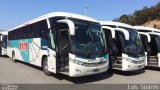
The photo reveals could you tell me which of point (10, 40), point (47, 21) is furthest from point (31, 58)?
point (10, 40)

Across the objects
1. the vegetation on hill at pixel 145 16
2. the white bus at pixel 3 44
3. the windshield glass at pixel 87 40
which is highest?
the vegetation on hill at pixel 145 16

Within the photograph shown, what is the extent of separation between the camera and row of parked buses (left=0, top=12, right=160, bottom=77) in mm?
10906

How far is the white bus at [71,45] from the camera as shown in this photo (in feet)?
35.3

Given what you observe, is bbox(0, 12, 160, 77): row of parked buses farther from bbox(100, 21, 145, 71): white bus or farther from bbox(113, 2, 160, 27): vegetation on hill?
bbox(113, 2, 160, 27): vegetation on hill

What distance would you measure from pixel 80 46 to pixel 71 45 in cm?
45

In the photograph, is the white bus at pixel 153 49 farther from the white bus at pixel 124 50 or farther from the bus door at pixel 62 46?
the bus door at pixel 62 46

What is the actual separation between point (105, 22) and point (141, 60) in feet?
10.4

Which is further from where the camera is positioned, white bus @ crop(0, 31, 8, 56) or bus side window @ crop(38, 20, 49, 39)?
white bus @ crop(0, 31, 8, 56)

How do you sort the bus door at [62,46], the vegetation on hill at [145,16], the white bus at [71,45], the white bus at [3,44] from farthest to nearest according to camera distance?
the vegetation on hill at [145,16] → the white bus at [3,44] → the bus door at [62,46] → the white bus at [71,45]

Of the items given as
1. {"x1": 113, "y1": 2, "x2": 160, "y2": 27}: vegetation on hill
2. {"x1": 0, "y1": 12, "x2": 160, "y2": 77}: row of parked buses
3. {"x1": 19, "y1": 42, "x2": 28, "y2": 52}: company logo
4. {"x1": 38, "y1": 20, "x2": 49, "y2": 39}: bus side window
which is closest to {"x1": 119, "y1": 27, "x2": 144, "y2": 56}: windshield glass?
{"x1": 0, "y1": 12, "x2": 160, "y2": 77}: row of parked buses

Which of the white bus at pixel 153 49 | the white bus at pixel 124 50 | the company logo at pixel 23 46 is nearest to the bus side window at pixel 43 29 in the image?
the company logo at pixel 23 46

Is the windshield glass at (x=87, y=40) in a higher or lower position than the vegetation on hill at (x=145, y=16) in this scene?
lower

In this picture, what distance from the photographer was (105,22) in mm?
15289

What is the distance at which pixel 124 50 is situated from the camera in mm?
13344
